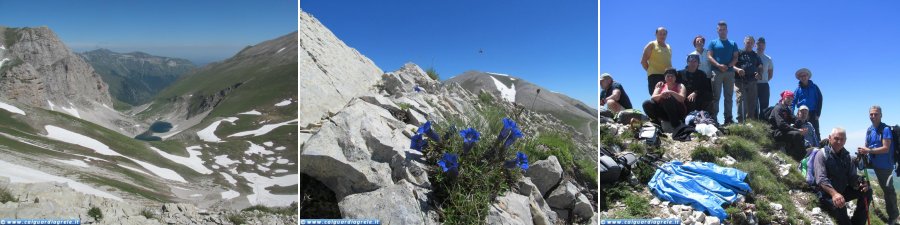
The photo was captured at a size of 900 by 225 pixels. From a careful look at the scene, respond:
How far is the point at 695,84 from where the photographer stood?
8375mm

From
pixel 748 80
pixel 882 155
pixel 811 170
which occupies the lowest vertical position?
pixel 811 170

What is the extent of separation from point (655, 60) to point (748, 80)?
214 centimetres

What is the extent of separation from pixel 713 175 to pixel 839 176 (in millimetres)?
1889

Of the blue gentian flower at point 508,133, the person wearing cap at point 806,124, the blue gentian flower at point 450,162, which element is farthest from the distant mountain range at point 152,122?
the person wearing cap at point 806,124

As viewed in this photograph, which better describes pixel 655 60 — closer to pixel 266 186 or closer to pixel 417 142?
pixel 417 142

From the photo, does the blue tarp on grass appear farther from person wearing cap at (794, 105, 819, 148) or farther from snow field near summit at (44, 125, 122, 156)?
snow field near summit at (44, 125, 122, 156)

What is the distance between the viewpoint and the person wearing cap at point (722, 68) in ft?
28.1

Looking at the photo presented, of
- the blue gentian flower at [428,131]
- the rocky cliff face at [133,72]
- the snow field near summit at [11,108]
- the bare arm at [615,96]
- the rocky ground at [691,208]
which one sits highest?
the rocky cliff face at [133,72]

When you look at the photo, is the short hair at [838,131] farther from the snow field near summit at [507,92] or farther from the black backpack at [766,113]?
the snow field near summit at [507,92]

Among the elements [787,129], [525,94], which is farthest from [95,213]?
[787,129]

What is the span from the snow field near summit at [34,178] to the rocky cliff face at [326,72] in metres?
2.00

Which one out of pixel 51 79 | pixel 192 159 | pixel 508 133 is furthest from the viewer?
pixel 192 159

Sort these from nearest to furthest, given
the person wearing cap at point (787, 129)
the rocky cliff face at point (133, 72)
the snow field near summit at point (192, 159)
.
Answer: the rocky cliff face at point (133, 72) < the snow field near summit at point (192, 159) < the person wearing cap at point (787, 129)

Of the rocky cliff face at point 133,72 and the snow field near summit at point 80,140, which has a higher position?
the rocky cliff face at point 133,72
